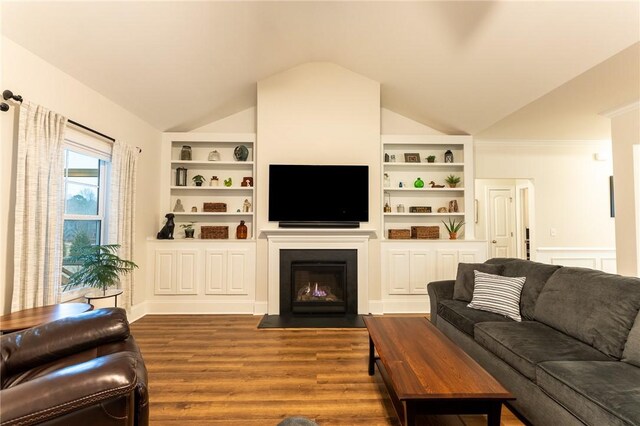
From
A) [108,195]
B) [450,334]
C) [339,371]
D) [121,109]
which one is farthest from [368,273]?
[121,109]

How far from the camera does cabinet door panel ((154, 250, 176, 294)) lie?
4.29 metres

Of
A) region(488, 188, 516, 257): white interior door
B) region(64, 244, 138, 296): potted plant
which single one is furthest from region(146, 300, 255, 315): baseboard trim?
region(488, 188, 516, 257): white interior door

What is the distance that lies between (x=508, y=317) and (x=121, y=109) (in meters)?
4.62

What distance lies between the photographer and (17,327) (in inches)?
73.7

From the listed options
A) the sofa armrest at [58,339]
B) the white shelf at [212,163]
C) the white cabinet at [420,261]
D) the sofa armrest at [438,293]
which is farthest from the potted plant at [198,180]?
the sofa armrest at [438,293]

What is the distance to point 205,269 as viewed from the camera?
4.31 meters

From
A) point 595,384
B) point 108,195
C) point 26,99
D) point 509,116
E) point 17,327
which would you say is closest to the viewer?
point 595,384

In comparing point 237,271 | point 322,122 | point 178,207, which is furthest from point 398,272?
point 178,207

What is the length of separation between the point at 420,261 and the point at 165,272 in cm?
362

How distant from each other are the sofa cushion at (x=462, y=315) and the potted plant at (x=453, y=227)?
1.79 meters

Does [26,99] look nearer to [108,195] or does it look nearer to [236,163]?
[108,195]

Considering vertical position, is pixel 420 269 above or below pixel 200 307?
above

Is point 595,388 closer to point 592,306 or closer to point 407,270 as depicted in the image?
point 592,306

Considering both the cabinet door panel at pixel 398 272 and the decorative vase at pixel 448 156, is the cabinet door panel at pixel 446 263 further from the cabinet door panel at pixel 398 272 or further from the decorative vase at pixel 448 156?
the decorative vase at pixel 448 156
